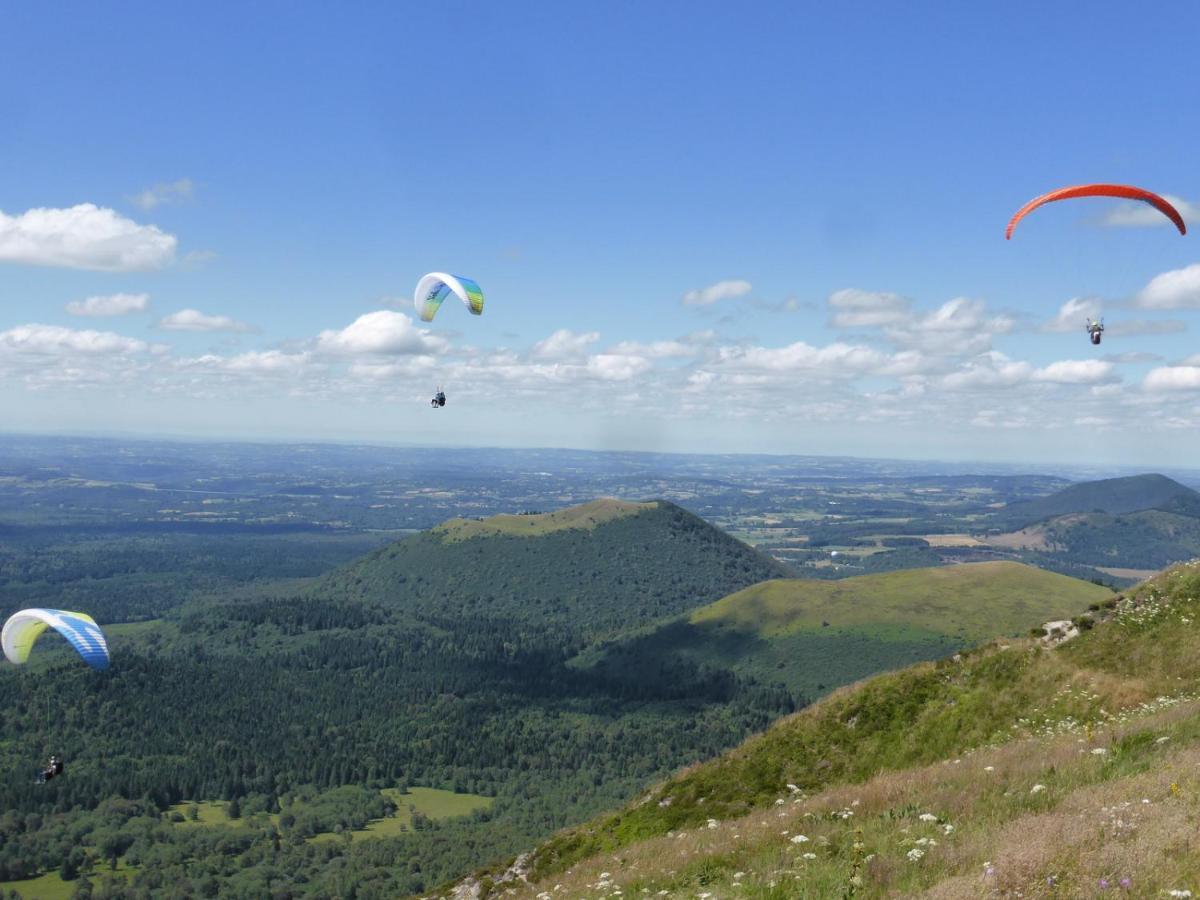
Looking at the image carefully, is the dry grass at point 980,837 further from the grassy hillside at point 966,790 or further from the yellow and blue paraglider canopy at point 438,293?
the yellow and blue paraglider canopy at point 438,293

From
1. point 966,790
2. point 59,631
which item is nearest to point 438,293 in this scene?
point 59,631

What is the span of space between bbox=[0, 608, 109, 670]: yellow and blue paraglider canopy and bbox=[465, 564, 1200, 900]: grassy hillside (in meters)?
28.9

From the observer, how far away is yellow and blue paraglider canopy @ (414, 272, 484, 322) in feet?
233

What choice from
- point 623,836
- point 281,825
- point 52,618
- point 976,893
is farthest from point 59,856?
point 976,893

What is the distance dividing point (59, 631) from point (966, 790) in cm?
5216

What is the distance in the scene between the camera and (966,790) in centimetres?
2650

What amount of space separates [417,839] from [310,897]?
3178 cm

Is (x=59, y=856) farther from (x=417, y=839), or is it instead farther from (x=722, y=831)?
(x=722, y=831)

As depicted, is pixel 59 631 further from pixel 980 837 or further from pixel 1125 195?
pixel 1125 195

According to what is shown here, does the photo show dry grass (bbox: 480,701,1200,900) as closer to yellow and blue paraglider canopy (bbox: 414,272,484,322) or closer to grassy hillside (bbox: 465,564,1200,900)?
grassy hillside (bbox: 465,564,1200,900)

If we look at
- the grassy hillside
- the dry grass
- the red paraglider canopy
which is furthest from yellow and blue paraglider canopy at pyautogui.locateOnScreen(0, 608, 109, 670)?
the red paraglider canopy

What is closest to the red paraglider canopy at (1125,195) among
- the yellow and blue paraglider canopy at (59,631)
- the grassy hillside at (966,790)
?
the grassy hillside at (966,790)

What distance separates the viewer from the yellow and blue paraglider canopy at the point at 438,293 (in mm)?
71062

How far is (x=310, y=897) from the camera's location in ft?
496
